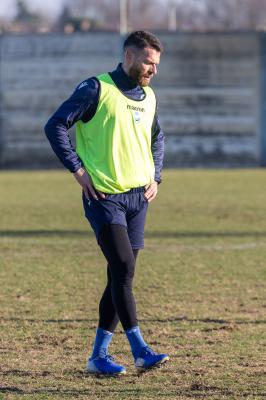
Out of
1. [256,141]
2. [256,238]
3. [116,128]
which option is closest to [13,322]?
[116,128]

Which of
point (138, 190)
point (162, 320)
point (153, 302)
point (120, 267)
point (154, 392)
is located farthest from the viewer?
point (153, 302)

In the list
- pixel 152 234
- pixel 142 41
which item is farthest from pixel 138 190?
pixel 152 234

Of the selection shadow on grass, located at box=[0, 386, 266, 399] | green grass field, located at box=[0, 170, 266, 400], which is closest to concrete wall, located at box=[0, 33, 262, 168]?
green grass field, located at box=[0, 170, 266, 400]

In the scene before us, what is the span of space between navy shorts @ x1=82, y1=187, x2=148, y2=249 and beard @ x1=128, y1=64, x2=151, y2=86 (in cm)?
64

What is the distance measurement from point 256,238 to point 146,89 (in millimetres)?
7595

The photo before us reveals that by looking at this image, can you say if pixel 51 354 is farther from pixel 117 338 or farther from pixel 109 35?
pixel 109 35

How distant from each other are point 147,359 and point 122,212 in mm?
871

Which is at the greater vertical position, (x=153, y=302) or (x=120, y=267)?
(x=120, y=267)

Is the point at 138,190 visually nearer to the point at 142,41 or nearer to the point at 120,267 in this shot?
the point at 120,267

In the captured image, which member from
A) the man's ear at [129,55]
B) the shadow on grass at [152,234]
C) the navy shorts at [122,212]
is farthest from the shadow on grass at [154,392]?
the shadow on grass at [152,234]

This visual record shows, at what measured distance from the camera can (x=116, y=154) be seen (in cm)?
627

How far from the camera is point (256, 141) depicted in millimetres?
30828

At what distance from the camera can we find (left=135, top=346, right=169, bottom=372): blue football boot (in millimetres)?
6199

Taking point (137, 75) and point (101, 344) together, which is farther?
point (101, 344)
